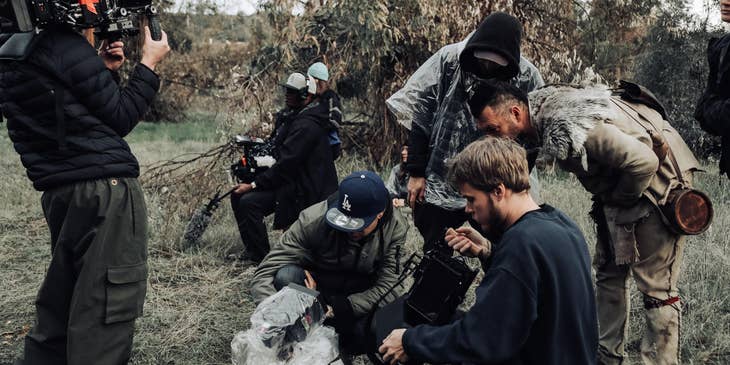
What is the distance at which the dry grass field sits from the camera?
3652 millimetres

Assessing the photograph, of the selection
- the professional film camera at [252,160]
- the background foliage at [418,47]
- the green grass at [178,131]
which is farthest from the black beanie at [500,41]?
the green grass at [178,131]

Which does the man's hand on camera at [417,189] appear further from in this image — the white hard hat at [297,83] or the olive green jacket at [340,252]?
the white hard hat at [297,83]

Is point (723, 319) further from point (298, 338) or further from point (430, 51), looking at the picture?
point (430, 51)

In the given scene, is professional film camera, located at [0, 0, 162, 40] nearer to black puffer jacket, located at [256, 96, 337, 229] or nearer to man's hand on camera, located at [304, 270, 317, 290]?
man's hand on camera, located at [304, 270, 317, 290]

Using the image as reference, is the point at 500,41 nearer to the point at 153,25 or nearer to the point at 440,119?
the point at 440,119

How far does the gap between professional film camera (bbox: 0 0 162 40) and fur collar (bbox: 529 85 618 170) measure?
168cm

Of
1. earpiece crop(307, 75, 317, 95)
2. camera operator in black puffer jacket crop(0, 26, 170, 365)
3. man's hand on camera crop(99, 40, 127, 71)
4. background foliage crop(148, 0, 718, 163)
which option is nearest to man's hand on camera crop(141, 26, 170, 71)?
camera operator in black puffer jacket crop(0, 26, 170, 365)

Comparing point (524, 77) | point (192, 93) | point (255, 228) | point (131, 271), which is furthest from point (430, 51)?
point (192, 93)

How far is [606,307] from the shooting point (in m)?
3.12

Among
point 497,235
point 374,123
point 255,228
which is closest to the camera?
point 497,235

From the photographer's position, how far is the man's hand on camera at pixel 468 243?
8.03 feet

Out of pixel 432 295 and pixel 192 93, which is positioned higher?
pixel 432 295

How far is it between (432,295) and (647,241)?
3.65ft

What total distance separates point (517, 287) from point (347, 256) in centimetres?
154
